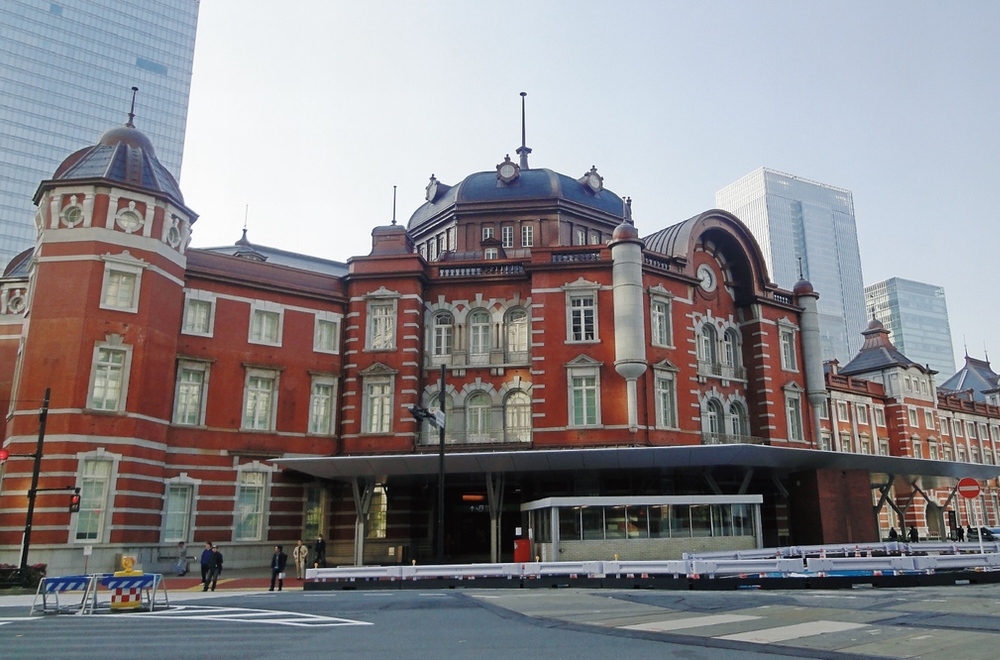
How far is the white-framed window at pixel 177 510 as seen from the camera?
31.6 metres

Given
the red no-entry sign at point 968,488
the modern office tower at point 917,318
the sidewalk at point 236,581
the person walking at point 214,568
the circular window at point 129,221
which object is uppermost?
the modern office tower at point 917,318

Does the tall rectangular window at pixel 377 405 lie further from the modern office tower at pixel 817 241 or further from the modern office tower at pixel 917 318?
the modern office tower at pixel 917 318

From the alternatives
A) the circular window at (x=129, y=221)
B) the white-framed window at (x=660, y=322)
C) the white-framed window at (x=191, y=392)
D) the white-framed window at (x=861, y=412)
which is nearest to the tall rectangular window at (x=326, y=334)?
the white-framed window at (x=191, y=392)

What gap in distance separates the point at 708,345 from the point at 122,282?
2620cm

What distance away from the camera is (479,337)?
37.0 m

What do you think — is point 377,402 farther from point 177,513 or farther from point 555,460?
point 555,460

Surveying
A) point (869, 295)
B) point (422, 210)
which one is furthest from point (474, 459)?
point (869, 295)

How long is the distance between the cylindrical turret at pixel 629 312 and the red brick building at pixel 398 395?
101 mm

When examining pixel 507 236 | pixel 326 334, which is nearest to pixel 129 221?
pixel 326 334

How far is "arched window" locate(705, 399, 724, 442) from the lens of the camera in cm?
3780

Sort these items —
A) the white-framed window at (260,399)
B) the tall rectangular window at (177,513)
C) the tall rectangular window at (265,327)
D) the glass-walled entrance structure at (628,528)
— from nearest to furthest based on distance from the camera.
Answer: the glass-walled entrance structure at (628,528) < the tall rectangular window at (177,513) < the white-framed window at (260,399) < the tall rectangular window at (265,327)

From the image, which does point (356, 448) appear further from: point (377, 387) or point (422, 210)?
point (422, 210)

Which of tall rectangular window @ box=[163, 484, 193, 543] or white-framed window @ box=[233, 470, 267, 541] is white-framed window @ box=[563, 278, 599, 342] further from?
tall rectangular window @ box=[163, 484, 193, 543]

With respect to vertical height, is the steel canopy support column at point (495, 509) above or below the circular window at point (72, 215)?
below
